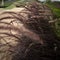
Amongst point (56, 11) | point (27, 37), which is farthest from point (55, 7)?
point (27, 37)

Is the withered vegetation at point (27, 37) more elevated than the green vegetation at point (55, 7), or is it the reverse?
the green vegetation at point (55, 7)

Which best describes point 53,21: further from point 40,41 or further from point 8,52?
point 8,52

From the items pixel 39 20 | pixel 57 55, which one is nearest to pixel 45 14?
pixel 39 20

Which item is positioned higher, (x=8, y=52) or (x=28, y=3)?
(x=28, y=3)

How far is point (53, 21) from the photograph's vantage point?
73 centimetres

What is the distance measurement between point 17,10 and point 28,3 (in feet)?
0.20

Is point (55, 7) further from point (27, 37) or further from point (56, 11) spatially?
point (27, 37)

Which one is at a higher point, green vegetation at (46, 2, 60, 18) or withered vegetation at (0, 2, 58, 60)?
green vegetation at (46, 2, 60, 18)

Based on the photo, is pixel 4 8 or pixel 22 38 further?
pixel 4 8

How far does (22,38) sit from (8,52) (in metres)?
0.07

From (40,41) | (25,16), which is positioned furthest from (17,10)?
(40,41)

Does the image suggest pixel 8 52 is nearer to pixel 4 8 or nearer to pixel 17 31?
pixel 17 31

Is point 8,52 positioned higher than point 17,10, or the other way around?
point 17,10

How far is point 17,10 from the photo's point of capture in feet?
2.44
